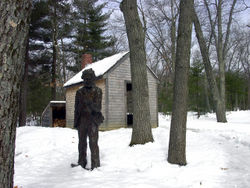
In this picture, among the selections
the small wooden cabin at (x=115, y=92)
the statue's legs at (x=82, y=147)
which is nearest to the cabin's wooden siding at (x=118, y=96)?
the small wooden cabin at (x=115, y=92)

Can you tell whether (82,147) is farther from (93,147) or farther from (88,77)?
(88,77)

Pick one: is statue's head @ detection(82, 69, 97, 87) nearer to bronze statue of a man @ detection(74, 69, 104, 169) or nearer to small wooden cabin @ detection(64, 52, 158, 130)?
bronze statue of a man @ detection(74, 69, 104, 169)

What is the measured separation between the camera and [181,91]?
18.3 feet

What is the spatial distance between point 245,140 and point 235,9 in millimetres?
14242

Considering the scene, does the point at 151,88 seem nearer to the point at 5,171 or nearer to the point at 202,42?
the point at 202,42

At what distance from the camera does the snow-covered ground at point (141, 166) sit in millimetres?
4355

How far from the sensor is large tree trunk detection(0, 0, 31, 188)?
224cm

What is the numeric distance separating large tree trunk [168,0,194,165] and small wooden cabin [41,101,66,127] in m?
13.0

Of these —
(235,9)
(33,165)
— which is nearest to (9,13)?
(33,165)

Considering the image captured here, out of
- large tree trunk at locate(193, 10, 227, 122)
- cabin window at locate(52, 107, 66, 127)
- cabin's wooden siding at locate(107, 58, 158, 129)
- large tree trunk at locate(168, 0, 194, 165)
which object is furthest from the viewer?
cabin window at locate(52, 107, 66, 127)

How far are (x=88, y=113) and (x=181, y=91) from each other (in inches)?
92.2

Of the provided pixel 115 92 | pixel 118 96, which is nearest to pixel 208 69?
pixel 118 96

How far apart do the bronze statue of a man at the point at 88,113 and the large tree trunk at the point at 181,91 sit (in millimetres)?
1864

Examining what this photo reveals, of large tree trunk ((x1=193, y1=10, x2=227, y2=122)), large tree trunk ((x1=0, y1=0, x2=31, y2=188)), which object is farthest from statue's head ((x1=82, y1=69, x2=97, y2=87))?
large tree trunk ((x1=193, y1=10, x2=227, y2=122))
